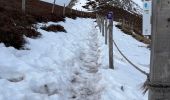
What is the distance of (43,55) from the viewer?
8188 millimetres

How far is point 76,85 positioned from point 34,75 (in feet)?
2.91

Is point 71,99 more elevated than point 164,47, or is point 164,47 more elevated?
point 164,47

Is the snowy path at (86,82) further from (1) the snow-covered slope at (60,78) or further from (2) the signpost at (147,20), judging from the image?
(2) the signpost at (147,20)

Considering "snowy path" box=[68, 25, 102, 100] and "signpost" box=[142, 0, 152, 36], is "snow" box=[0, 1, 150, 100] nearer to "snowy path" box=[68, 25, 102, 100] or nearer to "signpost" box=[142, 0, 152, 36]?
"snowy path" box=[68, 25, 102, 100]

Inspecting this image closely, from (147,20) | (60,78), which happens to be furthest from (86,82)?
(147,20)

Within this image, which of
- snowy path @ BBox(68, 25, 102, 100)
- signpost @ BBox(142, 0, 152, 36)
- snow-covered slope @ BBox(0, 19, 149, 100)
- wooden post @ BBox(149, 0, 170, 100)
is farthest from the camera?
snowy path @ BBox(68, 25, 102, 100)

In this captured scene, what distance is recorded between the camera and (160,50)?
2.71 metres

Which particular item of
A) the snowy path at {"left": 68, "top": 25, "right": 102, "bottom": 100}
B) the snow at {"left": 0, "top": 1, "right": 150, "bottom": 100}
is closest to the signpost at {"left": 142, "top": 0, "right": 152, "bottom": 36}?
the snow at {"left": 0, "top": 1, "right": 150, "bottom": 100}

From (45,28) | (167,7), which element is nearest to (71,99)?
(167,7)

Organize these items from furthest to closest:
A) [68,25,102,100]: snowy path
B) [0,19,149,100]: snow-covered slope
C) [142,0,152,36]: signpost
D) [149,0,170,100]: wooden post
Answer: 1. [68,25,102,100]: snowy path
2. [0,19,149,100]: snow-covered slope
3. [142,0,152,36]: signpost
4. [149,0,170,100]: wooden post

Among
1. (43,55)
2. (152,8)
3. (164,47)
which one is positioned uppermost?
(152,8)

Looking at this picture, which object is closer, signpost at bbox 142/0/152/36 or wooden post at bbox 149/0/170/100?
wooden post at bbox 149/0/170/100

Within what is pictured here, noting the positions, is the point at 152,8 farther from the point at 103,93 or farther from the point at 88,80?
the point at 88,80

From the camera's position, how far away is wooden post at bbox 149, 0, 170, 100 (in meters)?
2.66
